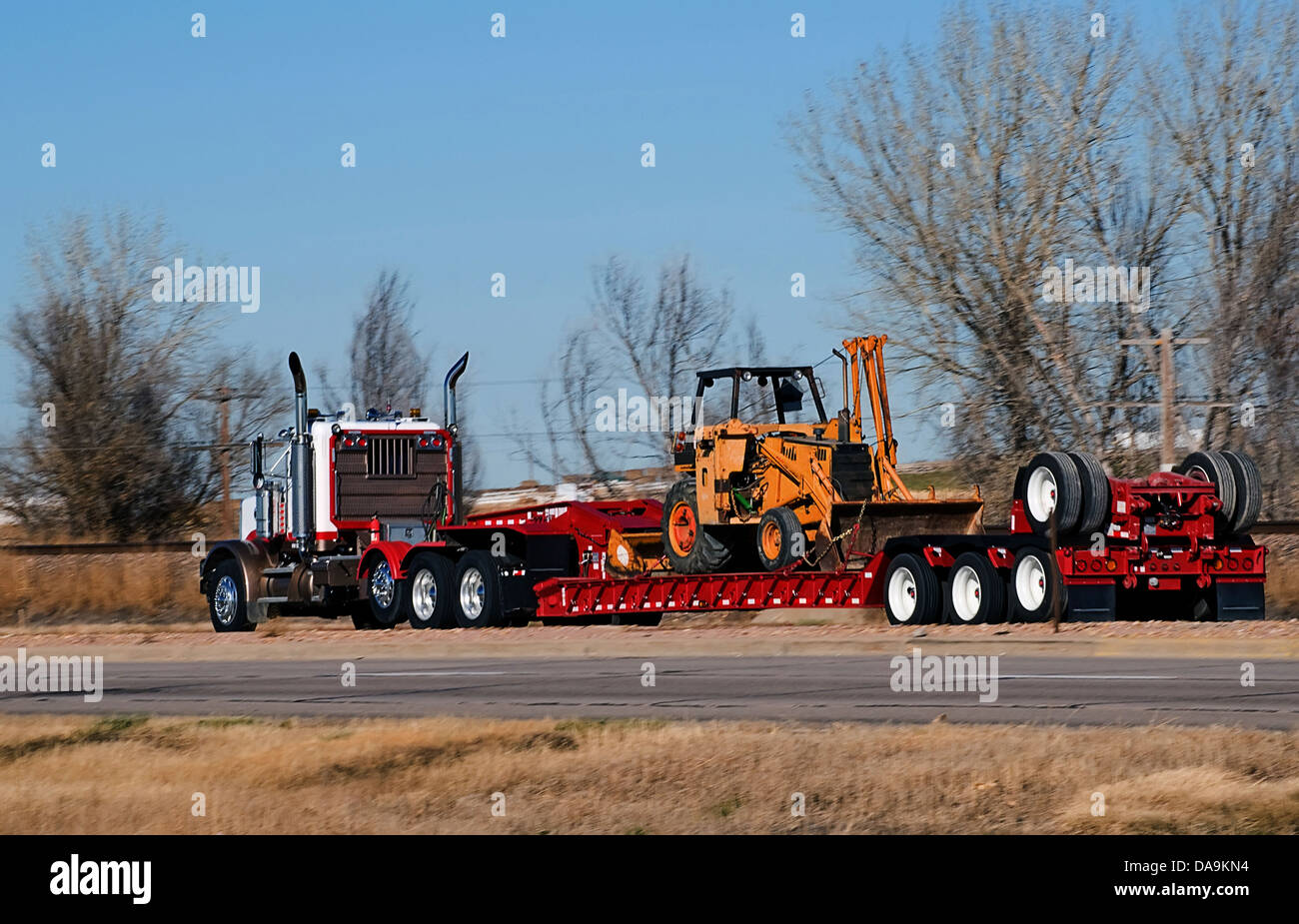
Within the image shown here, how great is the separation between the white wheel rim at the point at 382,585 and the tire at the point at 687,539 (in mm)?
4116

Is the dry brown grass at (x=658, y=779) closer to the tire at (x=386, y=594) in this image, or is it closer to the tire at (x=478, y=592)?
the tire at (x=478, y=592)

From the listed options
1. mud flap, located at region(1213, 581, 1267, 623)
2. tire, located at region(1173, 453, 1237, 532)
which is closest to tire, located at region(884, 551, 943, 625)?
mud flap, located at region(1213, 581, 1267, 623)

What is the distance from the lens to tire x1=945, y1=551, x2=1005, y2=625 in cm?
2344

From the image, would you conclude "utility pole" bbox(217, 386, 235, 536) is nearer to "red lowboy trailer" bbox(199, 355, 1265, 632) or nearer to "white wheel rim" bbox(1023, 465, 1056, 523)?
"red lowboy trailer" bbox(199, 355, 1265, 632)

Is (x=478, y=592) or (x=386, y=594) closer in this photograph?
(x=478, y=592)

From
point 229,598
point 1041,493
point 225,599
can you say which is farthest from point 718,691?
point 225,599

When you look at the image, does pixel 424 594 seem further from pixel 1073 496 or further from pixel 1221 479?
pixel 1221 479

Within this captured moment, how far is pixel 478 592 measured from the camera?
26.9m

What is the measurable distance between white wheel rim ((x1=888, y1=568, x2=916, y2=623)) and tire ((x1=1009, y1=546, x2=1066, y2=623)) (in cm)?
125

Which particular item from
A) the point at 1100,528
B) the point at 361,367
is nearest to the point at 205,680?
the point at 1100,528

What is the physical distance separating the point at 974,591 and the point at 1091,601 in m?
1.45

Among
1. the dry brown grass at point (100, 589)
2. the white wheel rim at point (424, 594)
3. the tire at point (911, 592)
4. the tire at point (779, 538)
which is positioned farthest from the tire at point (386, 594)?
the dry brown grass at point (100, 589)

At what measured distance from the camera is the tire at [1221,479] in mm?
23641
